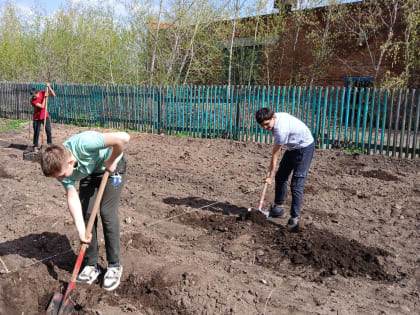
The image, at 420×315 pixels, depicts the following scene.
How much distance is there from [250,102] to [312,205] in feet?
18.0

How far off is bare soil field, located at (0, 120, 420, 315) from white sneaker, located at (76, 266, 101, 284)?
54 millimetres

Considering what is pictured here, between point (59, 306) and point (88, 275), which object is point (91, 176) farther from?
point (59, 306)

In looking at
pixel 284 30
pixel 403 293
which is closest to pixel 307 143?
pixel 403 293

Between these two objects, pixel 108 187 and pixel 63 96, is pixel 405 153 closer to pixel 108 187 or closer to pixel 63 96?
pixel 108 187

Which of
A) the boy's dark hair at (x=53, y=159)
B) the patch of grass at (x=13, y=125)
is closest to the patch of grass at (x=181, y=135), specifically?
the patch of grass at (x=13, y=125)

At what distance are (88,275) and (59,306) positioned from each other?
0.38m

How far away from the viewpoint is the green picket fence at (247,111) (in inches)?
337

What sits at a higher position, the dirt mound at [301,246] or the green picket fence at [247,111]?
Result: the green picket fence at [247,111]

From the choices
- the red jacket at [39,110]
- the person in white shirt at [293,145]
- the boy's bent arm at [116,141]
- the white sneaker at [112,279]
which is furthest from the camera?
the red jacket at [39,110]

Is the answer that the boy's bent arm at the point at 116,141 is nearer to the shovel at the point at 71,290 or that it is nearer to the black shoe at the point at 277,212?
the shovel at the point at 71,290

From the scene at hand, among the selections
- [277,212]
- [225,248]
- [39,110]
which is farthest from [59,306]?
[39,110]

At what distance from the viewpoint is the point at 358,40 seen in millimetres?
14719

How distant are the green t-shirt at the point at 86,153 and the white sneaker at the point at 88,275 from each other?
95 centimetres

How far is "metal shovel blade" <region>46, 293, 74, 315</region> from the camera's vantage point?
9.14 feet
